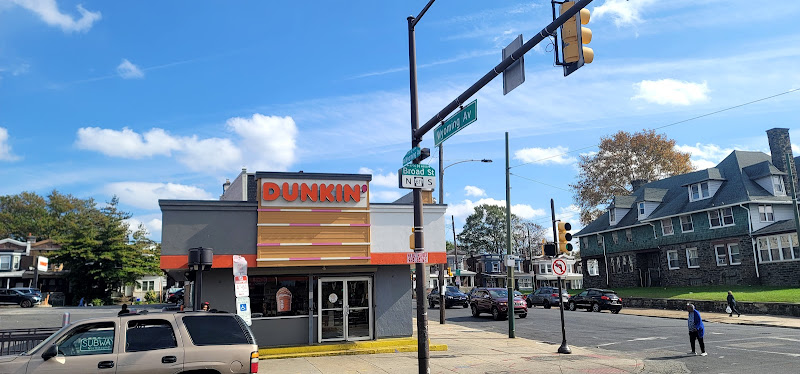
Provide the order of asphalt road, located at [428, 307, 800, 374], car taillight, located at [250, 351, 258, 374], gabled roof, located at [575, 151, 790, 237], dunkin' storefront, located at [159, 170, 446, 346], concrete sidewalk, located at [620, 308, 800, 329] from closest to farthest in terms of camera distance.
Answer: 1. car taillight, located at [250, 351, 258, 374]
2. asphalt road, located at [428, 307, 800, 374]
3. dunkin' storefront, located at [159, 170, 446, 346]
4. concrete sidewalk, located at [620, 308, 800, 329]
5. gabled roof, located at [575, 151, 790, 237]

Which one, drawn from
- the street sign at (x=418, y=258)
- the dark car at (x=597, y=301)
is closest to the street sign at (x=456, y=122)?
the street sign at (x=418, y=258)

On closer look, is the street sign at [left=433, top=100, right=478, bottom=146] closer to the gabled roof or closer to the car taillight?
the car taillight

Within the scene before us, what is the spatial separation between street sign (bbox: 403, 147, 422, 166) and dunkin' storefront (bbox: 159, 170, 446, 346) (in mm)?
4587

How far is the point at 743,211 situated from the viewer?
38.3 metres

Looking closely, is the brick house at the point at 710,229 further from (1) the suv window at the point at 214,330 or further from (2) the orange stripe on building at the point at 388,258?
(1) the suv window at the point at 214,330

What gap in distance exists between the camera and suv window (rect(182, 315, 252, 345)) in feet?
29.4

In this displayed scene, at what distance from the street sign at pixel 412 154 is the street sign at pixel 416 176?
333 millimetres

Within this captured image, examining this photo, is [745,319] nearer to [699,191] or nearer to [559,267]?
[559,267]

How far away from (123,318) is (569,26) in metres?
8.13

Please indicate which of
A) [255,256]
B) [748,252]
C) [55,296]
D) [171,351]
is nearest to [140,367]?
[171,351]

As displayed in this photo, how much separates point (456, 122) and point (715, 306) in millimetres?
28842

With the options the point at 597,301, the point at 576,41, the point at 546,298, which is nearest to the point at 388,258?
the point at 576,41

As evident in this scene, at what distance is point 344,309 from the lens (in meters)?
16.8

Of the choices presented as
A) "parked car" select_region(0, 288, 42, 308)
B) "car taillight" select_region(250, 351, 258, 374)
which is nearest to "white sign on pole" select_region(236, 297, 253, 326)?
"car taillight" select_region(250, 351, 258, 374)
